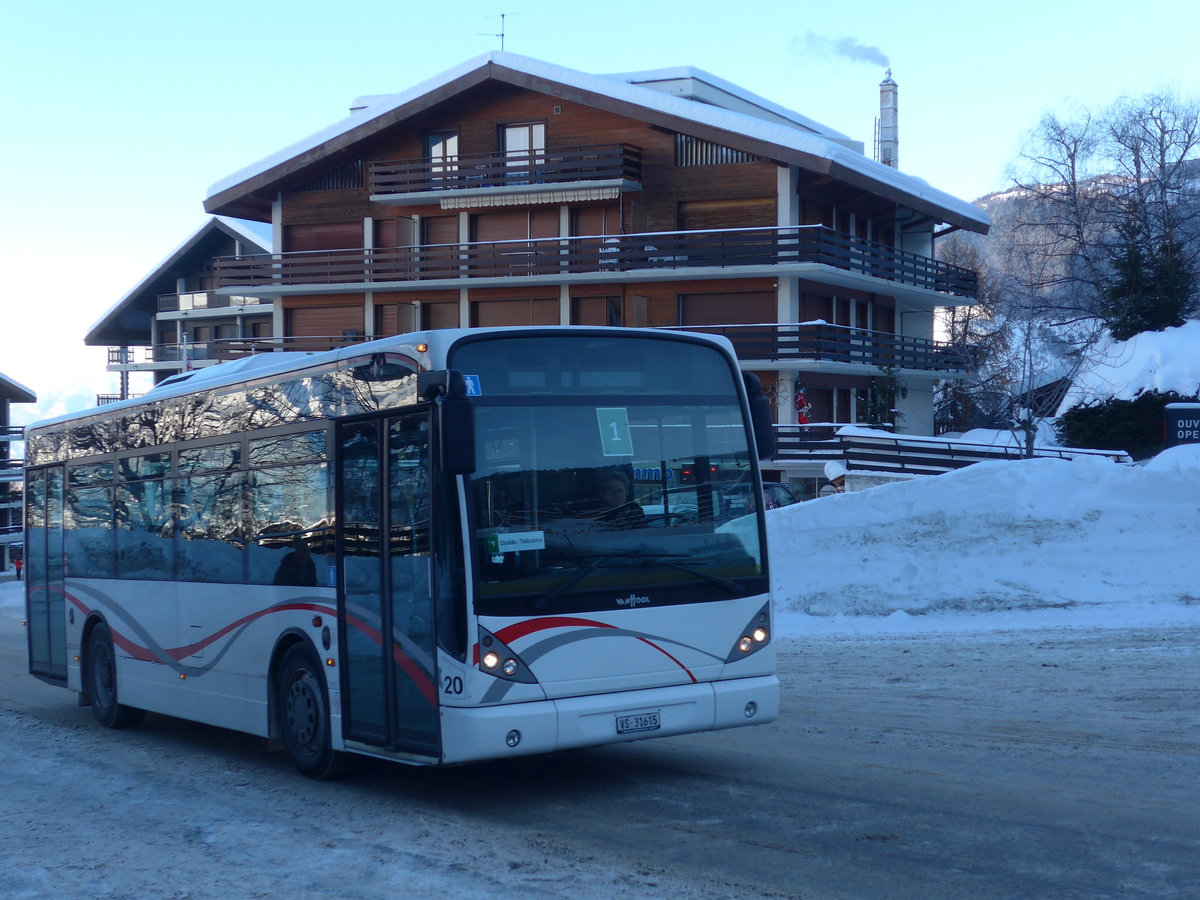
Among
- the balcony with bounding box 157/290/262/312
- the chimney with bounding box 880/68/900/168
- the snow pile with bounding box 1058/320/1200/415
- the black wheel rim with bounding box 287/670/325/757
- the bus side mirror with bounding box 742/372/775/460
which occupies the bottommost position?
the black wheel rim with bounding box 287/670/325/757

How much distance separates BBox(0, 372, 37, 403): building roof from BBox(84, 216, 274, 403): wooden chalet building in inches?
143

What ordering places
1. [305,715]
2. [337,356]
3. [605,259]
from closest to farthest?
[337,356] < [305,715] < [605,259]

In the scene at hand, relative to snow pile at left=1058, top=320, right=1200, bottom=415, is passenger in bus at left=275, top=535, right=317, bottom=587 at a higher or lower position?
lower

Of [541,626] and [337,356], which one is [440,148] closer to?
[337,356]

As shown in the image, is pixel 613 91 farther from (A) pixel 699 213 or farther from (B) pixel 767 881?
(B) pixel 767 881

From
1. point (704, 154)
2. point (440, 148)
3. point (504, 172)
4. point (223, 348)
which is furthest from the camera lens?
point (223, 348)

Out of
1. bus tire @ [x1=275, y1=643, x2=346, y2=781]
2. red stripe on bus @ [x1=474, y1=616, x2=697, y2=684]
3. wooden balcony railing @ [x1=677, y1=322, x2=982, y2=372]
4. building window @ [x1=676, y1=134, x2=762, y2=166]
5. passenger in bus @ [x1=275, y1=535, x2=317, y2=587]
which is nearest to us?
red stripe on bus @ [x1=474, y1=616, x2=697, y2=684]

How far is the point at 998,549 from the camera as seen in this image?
63.0 ft

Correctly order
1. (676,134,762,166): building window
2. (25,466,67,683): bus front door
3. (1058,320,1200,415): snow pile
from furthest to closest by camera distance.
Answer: (1058,320,1200,415): snow pile
(676,134,762,166): building window
(25,466,67,683): bus front door

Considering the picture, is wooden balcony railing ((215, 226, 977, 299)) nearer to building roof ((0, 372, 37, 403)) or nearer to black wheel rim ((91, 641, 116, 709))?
building roof ((0, 372, 37, 403))

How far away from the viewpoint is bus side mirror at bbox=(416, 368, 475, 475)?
7.79 m

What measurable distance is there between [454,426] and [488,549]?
2.60ft

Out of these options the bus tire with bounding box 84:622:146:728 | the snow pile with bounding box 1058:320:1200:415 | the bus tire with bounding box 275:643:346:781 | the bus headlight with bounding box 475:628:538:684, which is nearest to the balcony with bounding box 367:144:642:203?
the snow pile with bounding box 1058:320:1200:415

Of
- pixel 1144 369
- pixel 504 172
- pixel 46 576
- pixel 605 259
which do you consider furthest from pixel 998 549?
pixel 504 172
